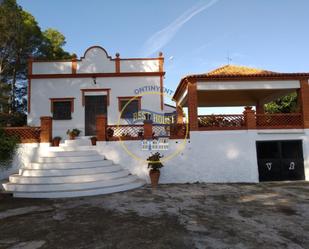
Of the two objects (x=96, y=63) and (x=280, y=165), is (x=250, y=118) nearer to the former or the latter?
(x=280, y=165)

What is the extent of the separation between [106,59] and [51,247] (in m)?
13.2

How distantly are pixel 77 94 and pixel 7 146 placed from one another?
5.49 metres

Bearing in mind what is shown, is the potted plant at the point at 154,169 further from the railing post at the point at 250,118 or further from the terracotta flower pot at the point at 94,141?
the railing post at the point at 250,118

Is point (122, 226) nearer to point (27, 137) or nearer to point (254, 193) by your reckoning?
point (254, 193)

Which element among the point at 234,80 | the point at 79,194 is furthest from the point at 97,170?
the point at 234,80

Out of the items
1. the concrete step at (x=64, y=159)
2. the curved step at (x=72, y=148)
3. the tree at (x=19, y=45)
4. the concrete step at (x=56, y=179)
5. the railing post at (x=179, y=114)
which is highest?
the tree at (x=19, y=45)

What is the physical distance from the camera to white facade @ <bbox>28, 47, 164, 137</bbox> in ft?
52.0

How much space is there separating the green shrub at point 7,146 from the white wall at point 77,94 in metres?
3.87

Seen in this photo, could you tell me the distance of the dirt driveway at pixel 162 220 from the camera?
196 inches

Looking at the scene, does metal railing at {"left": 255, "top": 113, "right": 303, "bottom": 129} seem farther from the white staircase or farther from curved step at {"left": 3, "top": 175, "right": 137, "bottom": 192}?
curved step at {"left": 3, "top": 175, "right": 137, "bottom": 192}

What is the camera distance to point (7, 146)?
37.9 feet

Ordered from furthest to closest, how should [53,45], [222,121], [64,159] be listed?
[53,45], [222,121], [64,159]

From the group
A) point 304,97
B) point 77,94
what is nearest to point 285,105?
point 304,97

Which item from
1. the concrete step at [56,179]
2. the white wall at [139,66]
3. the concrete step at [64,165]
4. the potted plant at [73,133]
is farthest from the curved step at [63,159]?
the white wall at [139,66]
